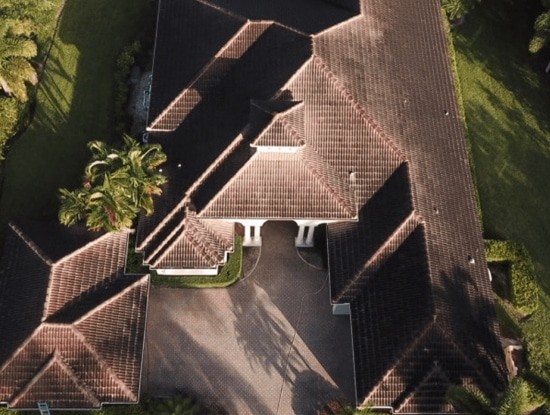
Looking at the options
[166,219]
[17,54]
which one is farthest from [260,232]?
[17,54]

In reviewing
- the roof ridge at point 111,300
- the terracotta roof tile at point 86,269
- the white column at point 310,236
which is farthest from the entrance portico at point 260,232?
the terracotta roof tile at point 86,269

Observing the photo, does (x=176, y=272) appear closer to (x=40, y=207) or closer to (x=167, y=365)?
(x=167, y=365)

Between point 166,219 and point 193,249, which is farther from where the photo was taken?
point 166,219

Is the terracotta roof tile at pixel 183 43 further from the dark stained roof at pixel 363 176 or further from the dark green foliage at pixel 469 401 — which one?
the dark green foliage at pixel 469 401

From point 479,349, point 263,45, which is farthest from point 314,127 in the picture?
point 479,349

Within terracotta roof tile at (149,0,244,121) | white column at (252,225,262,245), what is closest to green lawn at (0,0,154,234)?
terracotta roof tile at (149,0,244,121)

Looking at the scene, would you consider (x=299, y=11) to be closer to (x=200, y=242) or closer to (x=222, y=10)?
(x=222, y=10)
